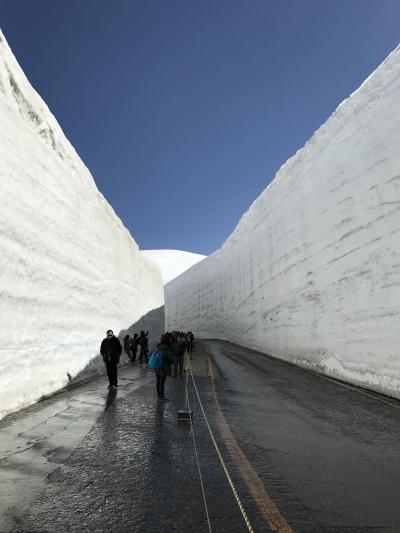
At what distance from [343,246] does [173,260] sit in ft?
431

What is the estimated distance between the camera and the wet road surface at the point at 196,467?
320 cm

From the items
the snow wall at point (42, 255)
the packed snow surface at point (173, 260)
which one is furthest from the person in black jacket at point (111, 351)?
the packed snow surface at point (173, 260)

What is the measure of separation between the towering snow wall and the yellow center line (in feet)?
20.6

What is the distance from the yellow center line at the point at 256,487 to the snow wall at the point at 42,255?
4.15 m

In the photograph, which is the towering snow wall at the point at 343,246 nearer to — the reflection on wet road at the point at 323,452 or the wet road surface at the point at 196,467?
the reflection on wet road at the point at 323,452

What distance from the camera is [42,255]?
10.7 m

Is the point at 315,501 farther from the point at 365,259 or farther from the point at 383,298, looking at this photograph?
the point at 365,259

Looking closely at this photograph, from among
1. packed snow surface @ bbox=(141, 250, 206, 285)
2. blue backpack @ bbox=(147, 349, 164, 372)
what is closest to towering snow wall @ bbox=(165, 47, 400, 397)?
blue backpack @ bbox=(147, 349, 164, 372)

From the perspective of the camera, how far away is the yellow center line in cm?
310

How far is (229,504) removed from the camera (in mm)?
3438

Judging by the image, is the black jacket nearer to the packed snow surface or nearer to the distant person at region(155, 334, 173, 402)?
the distant person at region(155, 334, 173, 402)

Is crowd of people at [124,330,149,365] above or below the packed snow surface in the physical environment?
below

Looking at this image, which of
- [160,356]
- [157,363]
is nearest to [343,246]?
[160,356]

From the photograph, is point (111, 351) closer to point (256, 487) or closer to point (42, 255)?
point (42, 255)
